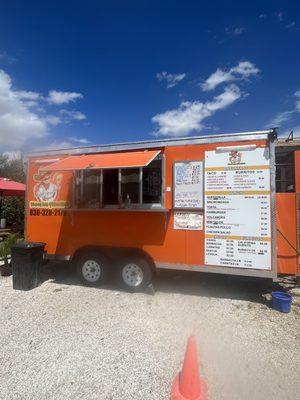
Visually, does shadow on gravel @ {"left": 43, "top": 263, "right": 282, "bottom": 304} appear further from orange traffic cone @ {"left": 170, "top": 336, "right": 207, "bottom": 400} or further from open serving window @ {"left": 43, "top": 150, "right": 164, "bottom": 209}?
orange traffic cone @ {"left": 170, "top": 336, "right": 207, "bottom": 400}

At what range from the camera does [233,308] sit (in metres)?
5.89

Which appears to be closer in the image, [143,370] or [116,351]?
[143,370]

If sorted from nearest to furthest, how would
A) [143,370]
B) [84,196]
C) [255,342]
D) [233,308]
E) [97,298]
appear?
[143,370] → [255,342] → [233,308] → [97,298] → [84,196]

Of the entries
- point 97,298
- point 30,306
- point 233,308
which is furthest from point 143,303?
point 30,306

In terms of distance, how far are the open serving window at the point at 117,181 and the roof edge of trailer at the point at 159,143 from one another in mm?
182

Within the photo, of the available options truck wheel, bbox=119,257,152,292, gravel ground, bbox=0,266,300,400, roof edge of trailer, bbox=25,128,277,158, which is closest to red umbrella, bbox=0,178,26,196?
roof edge of trailer, bbox=25,128,277,158

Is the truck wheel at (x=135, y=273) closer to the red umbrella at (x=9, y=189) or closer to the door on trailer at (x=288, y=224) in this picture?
the door on trailer at (x=288, y=224)

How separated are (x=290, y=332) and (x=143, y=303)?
8.49 ft

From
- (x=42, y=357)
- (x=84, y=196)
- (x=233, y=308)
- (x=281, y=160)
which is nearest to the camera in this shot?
(x=42, y=357)

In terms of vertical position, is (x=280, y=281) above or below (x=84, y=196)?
below

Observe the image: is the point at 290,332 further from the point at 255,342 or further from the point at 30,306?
the point at 30,306

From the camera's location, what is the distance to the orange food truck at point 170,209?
6016 millimetres

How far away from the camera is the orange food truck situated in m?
6.02

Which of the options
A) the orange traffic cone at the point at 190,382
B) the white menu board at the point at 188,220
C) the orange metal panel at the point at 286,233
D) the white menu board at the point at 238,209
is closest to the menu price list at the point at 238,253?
the white menu board at the point at 238,209
